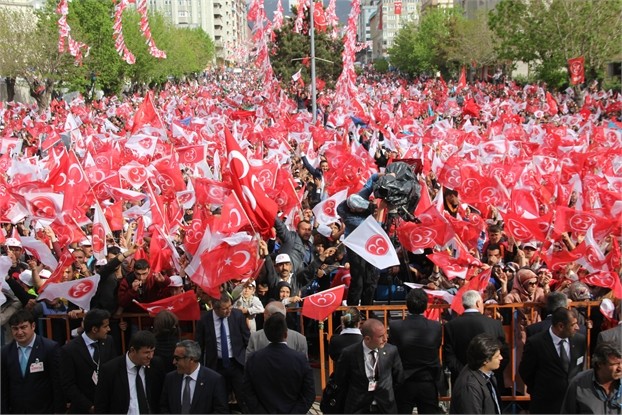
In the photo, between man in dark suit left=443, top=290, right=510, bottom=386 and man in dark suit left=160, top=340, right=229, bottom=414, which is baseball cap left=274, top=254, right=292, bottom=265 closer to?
man in dark suit left=443, top=290, right=510, bottom=386

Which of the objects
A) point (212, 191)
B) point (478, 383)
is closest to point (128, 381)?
point (478, 383)

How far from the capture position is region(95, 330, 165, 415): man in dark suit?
18.9ft

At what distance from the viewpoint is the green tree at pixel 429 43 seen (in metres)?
73.1

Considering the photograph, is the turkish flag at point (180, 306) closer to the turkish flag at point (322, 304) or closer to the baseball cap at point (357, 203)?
the turkish flag at point (322, 304)

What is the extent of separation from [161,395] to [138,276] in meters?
1.95

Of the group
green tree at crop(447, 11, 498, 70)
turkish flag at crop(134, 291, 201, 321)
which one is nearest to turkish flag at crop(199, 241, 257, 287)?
turkish flag at crop(134, 291, 201, 321)

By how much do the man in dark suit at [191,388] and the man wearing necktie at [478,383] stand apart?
1.50 m

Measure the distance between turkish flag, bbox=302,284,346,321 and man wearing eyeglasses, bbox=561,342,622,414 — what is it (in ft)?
7.83

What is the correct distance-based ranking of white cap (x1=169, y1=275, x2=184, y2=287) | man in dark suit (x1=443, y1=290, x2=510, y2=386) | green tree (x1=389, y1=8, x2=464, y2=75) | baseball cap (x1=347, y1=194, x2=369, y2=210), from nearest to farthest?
man in dark suit (x1=443, y1=290, x2=510, y2=386) < white cap (x1=169, y1=275, x2=184, y2=287) < baseball cap (x1=347, y1=194, x2=369, y2=210) < green tree (x1=389, y1=8, x2=464, y2=75)

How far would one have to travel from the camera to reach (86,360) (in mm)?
6238

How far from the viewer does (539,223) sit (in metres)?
9.31

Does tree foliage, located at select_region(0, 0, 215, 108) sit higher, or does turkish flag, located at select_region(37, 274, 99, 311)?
tree foliage, located at select_region(0, 0, 215, 108)

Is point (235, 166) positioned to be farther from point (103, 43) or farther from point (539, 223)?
point (103, 43)

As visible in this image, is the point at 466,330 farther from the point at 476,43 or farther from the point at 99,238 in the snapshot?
the point at 476,43
